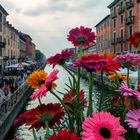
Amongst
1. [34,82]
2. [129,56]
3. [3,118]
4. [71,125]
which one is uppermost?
[129,56]

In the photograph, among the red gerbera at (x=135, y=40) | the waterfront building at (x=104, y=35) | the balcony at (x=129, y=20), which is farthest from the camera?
the waterfront building at (x=104, y=35)

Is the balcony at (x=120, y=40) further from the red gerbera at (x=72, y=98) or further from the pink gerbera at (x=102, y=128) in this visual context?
the pink gerbera at (x=102, y=128)

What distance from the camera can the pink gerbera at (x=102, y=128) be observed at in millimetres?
1611

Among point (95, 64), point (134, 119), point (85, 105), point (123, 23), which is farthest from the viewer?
point (123, 23)

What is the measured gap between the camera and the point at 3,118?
1877 cm

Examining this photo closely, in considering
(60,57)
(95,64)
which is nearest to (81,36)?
(60,57)

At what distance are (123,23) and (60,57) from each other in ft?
180

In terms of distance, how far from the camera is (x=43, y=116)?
1.98m

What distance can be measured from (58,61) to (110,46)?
63473mm

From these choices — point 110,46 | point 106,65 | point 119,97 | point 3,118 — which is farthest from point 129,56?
point 110,46

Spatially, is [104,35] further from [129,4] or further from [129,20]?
[129,20]

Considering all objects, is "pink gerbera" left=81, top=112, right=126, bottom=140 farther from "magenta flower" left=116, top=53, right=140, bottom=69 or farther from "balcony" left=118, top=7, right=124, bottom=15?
"balcony" left=118, top=7, right=124, bottom=15

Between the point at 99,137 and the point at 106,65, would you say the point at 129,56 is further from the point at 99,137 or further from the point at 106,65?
the point at 99,137

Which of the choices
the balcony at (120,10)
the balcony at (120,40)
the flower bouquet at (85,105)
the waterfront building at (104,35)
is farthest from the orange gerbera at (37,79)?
the waterfront building at (104,35)
